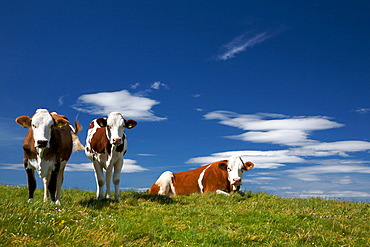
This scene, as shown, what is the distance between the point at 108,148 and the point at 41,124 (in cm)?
291

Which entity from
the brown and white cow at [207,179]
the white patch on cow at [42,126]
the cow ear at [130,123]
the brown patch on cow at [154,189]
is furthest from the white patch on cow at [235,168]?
the white patch on cow at [42,126]

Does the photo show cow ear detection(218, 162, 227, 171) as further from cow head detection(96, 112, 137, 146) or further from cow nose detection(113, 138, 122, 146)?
cow nose detection(113, 138, 122, 146)

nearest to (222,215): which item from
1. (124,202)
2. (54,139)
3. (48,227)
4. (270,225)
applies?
(270,225)

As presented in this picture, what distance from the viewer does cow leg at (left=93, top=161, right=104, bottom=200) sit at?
13.6 m

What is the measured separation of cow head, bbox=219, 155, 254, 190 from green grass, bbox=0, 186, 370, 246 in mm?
4070

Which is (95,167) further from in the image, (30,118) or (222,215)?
(222,215)

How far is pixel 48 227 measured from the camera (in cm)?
727

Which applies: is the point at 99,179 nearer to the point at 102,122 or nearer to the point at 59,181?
the point at 59,181

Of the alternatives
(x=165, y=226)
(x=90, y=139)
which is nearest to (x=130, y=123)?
(x=90, y=139)

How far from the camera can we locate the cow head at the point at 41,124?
11.1 meters

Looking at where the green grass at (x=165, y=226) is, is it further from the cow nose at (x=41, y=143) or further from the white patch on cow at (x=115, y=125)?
the white patch on cow at (x=115, y=125)

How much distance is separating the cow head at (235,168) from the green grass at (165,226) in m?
4.07

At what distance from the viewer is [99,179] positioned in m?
13.7

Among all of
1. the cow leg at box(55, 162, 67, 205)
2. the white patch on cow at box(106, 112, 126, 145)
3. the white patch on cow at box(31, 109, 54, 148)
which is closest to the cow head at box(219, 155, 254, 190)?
the white patch on cow at box(106, 112, 126, 145)
